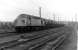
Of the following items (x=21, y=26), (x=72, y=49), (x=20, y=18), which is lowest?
(x=72, y=49)

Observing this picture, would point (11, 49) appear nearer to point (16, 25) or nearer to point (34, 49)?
point (34, 49)

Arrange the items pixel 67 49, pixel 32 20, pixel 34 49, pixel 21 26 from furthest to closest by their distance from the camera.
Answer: pixel 32 20, pixel 21 26, pixel 67 49, pixel 34 49

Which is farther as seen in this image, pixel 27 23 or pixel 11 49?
pixel 27 23

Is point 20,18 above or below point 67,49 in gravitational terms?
above

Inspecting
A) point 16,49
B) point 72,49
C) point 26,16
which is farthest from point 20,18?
point 72,49

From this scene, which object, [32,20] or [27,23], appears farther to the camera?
[32,20]

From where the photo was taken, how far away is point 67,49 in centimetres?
916

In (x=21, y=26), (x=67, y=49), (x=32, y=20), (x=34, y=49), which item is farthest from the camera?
(x=32, y=20)

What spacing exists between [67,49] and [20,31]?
11.3 m

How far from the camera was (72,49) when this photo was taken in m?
9.30

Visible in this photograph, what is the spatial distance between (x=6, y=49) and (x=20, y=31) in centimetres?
1070

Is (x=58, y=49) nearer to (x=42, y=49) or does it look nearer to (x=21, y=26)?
(x=42, y=49)

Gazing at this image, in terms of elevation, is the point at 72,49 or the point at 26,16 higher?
the point at 26,16

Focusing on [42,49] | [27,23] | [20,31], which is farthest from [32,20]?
[42,49]
